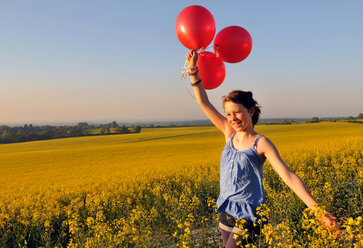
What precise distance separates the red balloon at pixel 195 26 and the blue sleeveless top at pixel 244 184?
4.79 feet

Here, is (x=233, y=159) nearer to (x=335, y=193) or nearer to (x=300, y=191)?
(x=300, y=191)

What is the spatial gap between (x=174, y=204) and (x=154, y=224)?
72 cm

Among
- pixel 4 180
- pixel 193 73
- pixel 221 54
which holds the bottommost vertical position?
pixel 4 180

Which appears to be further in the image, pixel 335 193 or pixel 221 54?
pixel 335 193

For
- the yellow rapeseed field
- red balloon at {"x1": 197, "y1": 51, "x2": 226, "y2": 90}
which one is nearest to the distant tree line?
the yellow rapeseed field

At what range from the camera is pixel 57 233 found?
5020mm

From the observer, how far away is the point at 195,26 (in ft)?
8.75

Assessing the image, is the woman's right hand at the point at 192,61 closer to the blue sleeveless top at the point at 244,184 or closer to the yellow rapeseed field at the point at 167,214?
the blue sleeveless top at the point at 244,184

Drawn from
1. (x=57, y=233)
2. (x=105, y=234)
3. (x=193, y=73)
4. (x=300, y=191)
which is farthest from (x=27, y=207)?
(x=300, y=191)

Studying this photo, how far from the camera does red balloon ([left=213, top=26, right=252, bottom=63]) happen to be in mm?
2887

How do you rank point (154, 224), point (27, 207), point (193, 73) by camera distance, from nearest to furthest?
point (193, 73) < point (154, 224) < point (27, 207)

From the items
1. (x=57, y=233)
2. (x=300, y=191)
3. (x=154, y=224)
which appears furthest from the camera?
(x=57, y=233)

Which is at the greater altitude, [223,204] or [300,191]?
[300,191]

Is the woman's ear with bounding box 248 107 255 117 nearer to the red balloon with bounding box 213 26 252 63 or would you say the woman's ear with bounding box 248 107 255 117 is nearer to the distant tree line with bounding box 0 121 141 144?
the red balloon with bounding box 213 26 252 63
